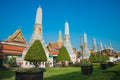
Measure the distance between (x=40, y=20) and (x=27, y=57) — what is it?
12662mm

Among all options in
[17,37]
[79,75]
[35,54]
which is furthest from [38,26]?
[79,75]

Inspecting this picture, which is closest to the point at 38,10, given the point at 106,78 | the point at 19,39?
the point at 19,39

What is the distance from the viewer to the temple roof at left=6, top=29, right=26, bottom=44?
31.2 m

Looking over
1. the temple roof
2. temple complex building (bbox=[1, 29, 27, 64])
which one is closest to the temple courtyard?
temple complex building (bbox=[1, 29, 27, 64])

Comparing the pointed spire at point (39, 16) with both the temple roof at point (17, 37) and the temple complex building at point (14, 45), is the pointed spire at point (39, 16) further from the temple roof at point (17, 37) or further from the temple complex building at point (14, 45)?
the temple complex building at point (14, 45)

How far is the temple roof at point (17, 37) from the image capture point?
103 feet

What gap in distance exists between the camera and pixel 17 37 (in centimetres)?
3250

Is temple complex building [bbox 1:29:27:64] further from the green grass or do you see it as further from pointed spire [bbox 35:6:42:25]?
the green grass

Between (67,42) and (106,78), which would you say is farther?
(67,42)

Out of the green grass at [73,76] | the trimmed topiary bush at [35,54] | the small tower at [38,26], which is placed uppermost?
the small tower at [38,26]

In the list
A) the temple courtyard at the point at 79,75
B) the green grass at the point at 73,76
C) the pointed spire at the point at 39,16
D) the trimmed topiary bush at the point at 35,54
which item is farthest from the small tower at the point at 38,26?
the green grass at the point at 73,76

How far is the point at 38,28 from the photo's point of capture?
1177 inches

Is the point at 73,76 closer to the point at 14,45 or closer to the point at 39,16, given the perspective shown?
the point at 39,16

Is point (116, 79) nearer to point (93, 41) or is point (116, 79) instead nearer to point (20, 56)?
point (20, 56)
